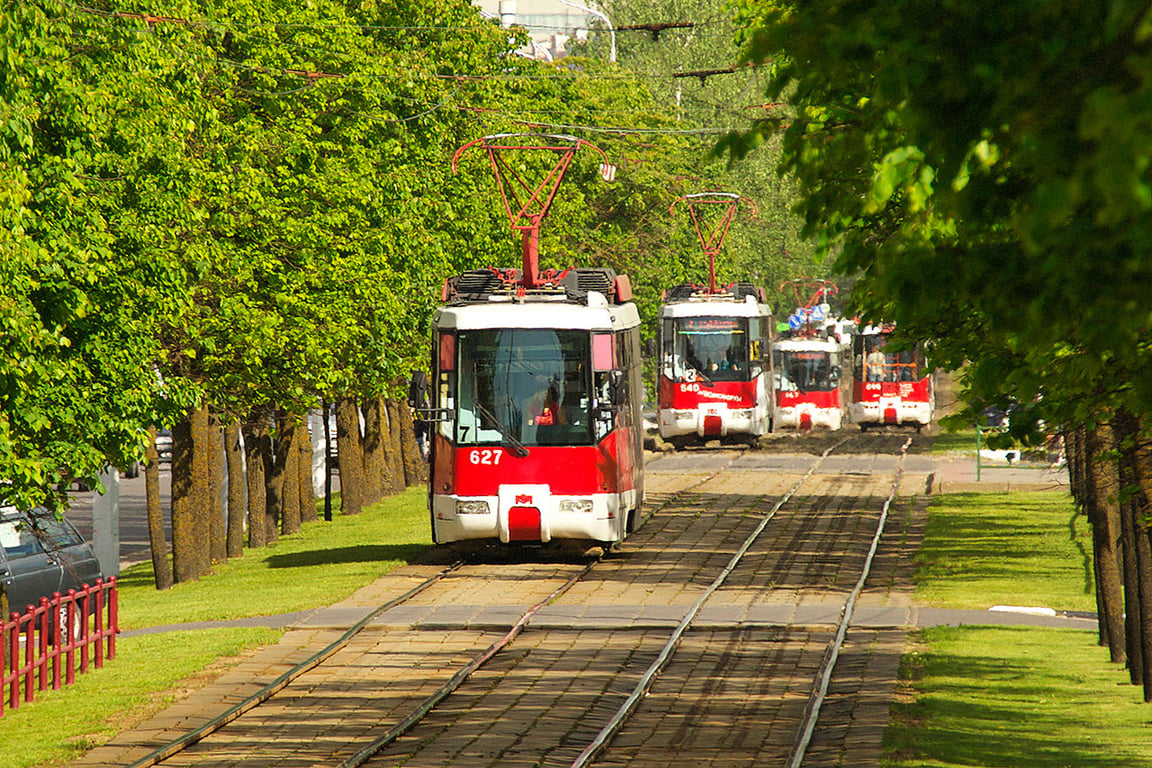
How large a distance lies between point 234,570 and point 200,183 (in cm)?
798

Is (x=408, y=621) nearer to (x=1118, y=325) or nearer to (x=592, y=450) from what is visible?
(x=592, y=450)

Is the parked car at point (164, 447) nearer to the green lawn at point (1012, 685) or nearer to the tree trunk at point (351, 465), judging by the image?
the tree trunk at point (351, 465)

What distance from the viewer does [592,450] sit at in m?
22.4

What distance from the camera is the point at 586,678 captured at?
600 inches

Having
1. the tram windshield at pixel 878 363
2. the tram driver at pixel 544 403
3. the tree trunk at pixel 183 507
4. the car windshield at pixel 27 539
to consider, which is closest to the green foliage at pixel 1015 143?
the tram driver at pixel 544 403

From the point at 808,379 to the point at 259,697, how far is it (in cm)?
4654

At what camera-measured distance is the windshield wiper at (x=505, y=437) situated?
22297 mm

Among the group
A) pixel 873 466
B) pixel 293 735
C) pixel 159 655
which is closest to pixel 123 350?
pixel 159 655

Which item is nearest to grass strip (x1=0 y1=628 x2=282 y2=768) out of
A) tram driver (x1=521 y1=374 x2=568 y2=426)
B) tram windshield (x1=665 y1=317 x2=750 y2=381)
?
tram driver (x1=521 y1=374 x2=568 y2=426)

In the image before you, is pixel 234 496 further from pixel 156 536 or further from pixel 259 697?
pixel 259 697

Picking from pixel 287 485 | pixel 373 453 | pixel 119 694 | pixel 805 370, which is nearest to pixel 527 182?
pixel 373 453

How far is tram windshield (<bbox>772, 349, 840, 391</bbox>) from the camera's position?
5831 centimetres

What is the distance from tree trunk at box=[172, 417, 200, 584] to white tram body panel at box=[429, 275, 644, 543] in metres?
5.50

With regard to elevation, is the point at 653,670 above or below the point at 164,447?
below
